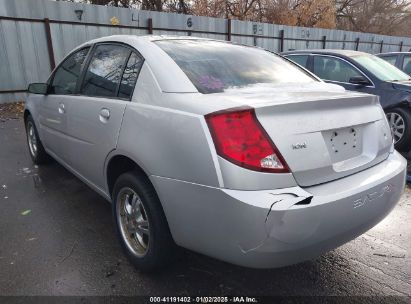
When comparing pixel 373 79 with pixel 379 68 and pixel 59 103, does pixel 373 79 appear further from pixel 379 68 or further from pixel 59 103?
pixel 59 103

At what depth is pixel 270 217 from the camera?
68.1 inches

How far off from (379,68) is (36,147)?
5.65 m

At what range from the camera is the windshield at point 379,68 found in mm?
5962

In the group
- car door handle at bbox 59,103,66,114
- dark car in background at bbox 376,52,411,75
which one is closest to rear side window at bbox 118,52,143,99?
car door handle at bbox 59,103,66,114

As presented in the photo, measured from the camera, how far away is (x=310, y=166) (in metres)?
1.91

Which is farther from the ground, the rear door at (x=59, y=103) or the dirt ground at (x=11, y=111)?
the rear door at (x=59, y=103)

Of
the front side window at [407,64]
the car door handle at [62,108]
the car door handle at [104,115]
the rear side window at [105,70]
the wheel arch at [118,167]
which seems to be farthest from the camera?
the front side window at [407,64]

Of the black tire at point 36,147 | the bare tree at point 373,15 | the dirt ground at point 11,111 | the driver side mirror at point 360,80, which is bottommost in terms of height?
the dirt ground at point 11,111

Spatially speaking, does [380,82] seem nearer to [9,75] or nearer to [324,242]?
[324,242]

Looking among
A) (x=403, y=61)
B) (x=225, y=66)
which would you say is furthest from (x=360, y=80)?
(x=225, y=66)

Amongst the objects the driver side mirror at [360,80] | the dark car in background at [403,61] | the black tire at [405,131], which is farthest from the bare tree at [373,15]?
the black tire at [405,131]

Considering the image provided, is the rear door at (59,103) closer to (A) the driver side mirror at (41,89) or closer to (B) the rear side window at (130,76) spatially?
(A) the driver side mirror at (41,89)

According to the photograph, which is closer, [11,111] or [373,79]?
[373,79]

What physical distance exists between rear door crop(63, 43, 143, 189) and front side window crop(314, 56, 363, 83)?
4602 millimetres
